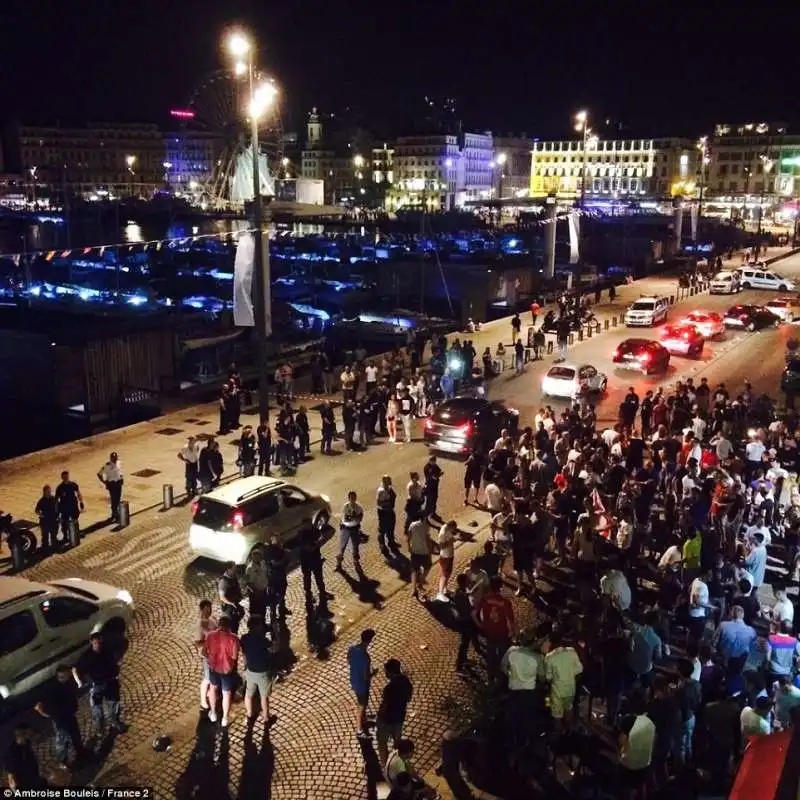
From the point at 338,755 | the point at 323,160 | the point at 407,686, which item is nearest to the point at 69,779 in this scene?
the point at 338,755

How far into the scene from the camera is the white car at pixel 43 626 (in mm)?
9867

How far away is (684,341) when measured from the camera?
111 feet

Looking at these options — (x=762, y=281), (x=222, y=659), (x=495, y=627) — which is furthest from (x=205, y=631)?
(x=762, y=281)

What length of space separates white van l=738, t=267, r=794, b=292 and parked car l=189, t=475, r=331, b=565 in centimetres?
4487

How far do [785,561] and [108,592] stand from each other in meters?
11.2

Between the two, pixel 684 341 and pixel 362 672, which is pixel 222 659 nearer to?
pixel 362 672

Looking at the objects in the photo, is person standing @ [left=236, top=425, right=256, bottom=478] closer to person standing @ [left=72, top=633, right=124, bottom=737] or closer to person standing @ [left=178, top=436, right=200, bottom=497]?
person standing @ [left=178, top=436, right=200, bottom=497]

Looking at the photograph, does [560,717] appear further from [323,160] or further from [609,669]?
[323,160]

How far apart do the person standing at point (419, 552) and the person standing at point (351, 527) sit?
1.00m

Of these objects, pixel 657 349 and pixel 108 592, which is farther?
pixel 657 349

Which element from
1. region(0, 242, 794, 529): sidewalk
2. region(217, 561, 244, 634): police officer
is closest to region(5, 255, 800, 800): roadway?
region(217, 561, 244, 634): police officer

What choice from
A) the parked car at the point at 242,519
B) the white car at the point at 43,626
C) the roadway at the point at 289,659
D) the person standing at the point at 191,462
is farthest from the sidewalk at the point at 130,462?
the white car at the point at 43,626

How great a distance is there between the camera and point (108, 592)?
38.2 ft

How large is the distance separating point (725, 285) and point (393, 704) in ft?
156
